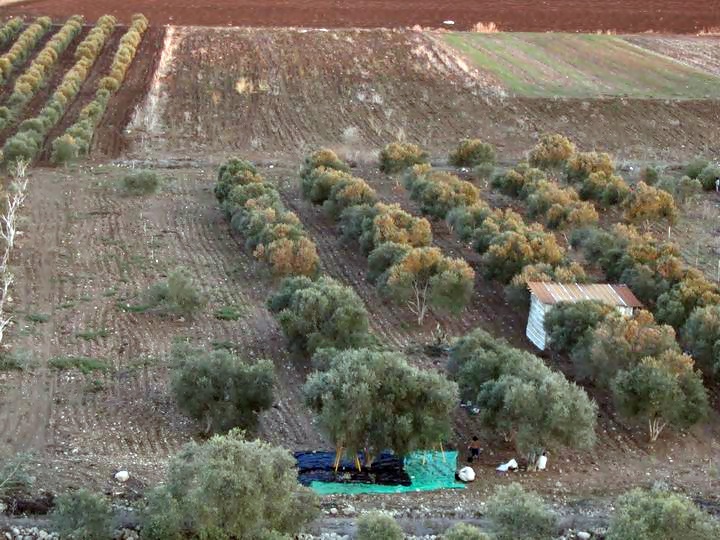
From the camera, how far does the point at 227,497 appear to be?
1502 cm

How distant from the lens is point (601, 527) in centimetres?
1716

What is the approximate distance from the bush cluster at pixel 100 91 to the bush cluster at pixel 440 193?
13.1m

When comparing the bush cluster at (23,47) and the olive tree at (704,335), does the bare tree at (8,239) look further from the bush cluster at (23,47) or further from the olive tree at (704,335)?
the bush cluster at (23,47)

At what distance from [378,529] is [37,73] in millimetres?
42969

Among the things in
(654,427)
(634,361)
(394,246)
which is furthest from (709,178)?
(654,427)

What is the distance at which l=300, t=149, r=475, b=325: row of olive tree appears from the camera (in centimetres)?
2733

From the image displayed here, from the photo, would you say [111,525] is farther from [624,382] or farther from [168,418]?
[624,382]

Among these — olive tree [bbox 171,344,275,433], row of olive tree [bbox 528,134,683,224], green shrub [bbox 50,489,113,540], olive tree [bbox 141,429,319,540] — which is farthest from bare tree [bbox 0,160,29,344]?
row of olive tree [bbox 528,134,683,224]

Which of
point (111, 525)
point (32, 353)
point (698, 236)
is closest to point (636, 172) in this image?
point (698, 236)

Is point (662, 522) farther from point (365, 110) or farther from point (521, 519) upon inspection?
point (365, 110)

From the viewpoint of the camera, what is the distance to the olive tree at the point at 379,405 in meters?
19.1

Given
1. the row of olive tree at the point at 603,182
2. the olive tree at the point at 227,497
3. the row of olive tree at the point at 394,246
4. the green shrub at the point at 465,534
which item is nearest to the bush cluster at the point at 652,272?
the row of olive tree at the point at 603,182

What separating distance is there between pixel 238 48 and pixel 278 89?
887 cm

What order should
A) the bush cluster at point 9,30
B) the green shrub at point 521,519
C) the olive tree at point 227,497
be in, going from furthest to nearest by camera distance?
the bush cluster at point 9,30
the green shrub at point 521,519
the olive tree at point 227,497
